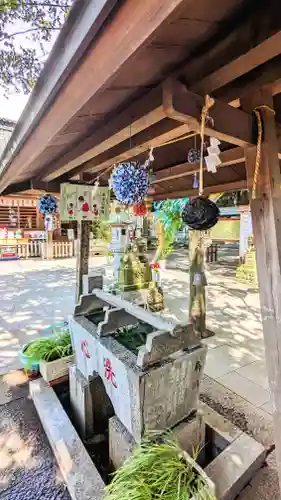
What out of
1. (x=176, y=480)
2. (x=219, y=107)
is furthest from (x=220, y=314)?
(x=219, y=107)

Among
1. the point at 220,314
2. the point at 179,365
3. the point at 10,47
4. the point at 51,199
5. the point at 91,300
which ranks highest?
the point at 10,47

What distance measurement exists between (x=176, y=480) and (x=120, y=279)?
5337 mm

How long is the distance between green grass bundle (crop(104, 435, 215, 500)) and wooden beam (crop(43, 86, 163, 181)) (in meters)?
1.82

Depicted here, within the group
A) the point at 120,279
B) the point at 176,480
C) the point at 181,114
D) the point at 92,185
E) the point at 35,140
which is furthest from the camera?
the point at 120,279

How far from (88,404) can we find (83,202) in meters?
2.11

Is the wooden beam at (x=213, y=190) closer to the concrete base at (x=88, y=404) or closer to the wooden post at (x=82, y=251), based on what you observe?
the wooden post at (x=82, y=251)

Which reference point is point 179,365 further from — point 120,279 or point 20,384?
point 120,279

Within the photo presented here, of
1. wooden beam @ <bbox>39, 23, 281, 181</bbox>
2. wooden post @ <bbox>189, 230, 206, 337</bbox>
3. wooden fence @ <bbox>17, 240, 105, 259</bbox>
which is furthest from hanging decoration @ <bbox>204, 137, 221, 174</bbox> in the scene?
wooden fence @ <bbox>17, 240, 105, 259</bbox>

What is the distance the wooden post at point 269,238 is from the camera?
1225mm

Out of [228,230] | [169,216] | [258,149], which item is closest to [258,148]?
[258,149]

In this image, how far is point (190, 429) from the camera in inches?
70.2

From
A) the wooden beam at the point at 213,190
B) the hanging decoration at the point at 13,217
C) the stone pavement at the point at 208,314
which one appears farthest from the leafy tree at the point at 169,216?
the hanging decoration at the point at 13,217

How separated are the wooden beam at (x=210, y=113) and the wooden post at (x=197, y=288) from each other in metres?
2.79

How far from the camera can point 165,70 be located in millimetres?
1130
